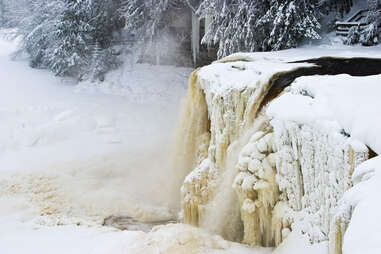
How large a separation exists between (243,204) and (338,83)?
178cm

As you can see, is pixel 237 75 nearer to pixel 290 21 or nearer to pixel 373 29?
pixel 290 21

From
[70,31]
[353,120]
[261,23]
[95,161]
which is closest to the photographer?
[353,120]

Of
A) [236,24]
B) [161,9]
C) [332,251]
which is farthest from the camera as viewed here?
[161,9]

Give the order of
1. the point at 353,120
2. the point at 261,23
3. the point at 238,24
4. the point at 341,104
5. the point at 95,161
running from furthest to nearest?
the point at 238,24, the point at 261,23, the point at 95,161, the point at 341,104, the point at 353,120

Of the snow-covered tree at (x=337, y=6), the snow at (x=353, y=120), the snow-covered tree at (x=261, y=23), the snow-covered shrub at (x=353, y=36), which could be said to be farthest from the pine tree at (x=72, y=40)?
the snow at (x=353, y=120)

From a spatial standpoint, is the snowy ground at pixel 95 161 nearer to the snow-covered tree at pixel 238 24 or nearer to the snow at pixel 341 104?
the snow at pixel 341 104

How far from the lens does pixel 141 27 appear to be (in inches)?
609

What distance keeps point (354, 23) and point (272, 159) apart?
709cm

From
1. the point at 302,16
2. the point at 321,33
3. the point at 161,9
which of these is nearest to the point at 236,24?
the point at 302,16

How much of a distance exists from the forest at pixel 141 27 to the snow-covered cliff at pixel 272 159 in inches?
131

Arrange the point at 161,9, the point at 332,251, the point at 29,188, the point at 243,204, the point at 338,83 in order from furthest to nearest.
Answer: the point at 161,9
the point at 29,188
the point at 243,204
the point at 338,83
the point at 332,251

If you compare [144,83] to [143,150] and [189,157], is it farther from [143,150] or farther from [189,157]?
[189,157]

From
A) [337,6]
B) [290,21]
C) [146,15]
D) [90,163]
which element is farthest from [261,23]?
[146,15]

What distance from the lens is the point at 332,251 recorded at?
243 centimetres
